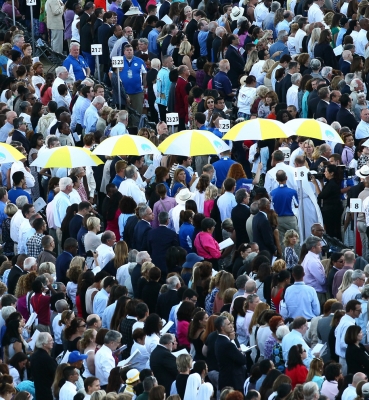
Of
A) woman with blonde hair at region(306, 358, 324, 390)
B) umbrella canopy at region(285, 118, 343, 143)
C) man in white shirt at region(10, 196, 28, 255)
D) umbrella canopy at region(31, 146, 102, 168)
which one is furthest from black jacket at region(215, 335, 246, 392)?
umbrella canopy at region(285, 118, 343, 143)

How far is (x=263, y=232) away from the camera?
65.1 feet

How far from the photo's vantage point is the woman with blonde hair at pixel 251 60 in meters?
27.0

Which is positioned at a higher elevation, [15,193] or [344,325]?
[15,193]

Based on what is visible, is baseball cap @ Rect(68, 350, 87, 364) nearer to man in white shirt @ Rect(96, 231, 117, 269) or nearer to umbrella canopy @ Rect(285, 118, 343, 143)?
man in white shirt @ Rect(96, 231, 117, 269)

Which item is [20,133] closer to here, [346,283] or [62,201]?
[62,201]

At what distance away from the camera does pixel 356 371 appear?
1648 cm

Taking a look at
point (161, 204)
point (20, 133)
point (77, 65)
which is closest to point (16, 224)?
point (161, 204)

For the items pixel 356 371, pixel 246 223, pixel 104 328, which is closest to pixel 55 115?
pixel 246 223

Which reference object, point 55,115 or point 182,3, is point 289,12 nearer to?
point 182,3

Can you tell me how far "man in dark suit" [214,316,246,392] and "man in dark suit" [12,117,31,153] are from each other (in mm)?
8335

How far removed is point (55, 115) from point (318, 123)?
193 inches

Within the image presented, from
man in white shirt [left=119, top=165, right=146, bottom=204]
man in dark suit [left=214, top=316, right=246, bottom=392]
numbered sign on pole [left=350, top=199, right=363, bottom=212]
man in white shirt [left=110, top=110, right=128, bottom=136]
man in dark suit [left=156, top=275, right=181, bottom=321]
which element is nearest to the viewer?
man in dark suit [left=214, top=316, right=246, bottom=392]

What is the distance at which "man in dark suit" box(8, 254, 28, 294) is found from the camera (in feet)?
63.0

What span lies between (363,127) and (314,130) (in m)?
1.63
